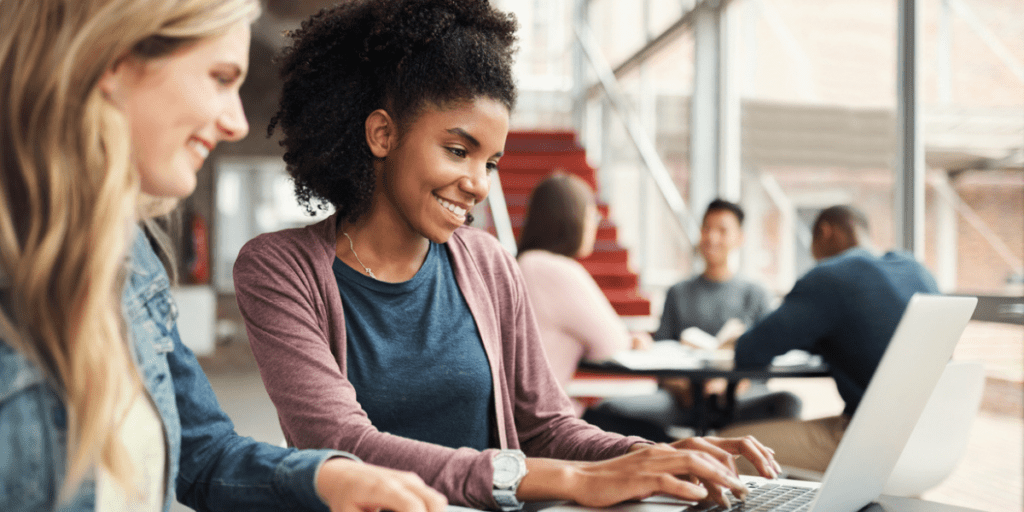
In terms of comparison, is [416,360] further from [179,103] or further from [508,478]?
[179,103]

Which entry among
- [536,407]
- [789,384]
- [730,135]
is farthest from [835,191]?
[536,407]

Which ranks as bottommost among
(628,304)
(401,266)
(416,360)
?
(628,304)

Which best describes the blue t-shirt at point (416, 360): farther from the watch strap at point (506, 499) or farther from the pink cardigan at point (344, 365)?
the watch strap at point (506, 499)

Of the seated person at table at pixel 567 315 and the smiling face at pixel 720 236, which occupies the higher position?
the smiling face at pixel 720 236

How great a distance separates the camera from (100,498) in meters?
0.64

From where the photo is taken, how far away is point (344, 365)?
114 centimetres

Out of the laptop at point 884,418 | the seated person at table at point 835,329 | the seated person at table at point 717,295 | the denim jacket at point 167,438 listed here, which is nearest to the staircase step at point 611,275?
the seated person at table at point 717,295

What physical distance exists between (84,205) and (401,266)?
68 cm

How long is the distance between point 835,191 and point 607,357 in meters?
2.94

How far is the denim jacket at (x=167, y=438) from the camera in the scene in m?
0.59

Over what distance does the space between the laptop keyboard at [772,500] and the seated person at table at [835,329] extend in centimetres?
146

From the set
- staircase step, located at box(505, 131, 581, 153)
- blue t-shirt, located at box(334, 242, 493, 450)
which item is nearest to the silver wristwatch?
blue t-shirt, located at box(334, 242, 493, 450)

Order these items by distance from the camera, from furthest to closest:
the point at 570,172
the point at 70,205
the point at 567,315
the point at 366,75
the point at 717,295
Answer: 1. the point at 570,172
2. the point at 717,295
3. the point at 567,315
4. the point at 366,75
5. the point at 70,205

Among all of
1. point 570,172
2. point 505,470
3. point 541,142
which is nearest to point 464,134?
point 505,470
